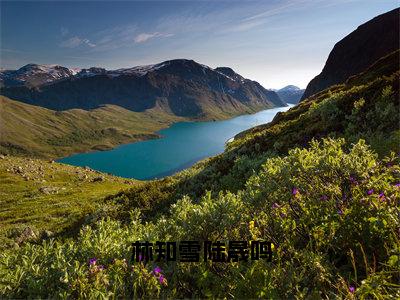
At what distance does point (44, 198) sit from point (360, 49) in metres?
160

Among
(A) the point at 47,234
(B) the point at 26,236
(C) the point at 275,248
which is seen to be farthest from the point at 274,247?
(B) the point at 26,236

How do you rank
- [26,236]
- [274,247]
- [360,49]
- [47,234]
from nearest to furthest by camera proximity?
[274,247] < [47,234] < [26,236] < [360,49]

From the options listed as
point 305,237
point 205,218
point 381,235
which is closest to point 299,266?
point 305,237

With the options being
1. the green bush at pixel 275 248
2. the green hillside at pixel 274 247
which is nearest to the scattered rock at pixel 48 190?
the green hillside at pixel 274 247

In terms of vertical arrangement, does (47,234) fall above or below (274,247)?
below

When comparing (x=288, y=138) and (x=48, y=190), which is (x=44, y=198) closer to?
(x=48, y=190)

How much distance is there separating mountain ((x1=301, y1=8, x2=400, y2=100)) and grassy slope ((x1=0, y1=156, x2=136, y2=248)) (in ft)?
400

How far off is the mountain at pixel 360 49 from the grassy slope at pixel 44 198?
121797mm

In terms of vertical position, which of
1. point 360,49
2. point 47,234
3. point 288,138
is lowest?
point 47,234

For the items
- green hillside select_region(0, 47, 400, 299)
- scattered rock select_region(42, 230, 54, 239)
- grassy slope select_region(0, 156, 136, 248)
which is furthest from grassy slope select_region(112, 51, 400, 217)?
green hillside select_region(0, 47, 400, 299)

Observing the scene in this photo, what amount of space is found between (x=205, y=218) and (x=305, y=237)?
1707 mm

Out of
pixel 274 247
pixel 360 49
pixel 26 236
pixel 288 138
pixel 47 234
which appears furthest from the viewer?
pixel 360 49

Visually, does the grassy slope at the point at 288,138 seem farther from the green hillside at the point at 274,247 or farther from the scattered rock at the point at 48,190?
the scattered rock at the point at 48,190

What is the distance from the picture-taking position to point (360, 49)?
158750 mm
